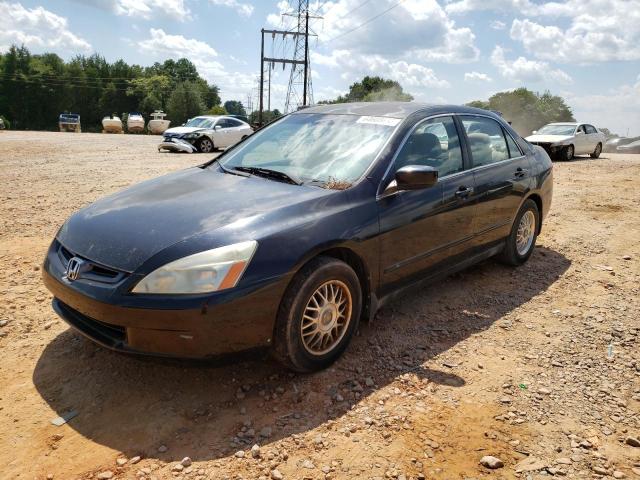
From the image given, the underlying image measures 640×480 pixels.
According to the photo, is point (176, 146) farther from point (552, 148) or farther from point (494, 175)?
point (494, 175)

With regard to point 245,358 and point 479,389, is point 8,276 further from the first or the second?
point 479,389

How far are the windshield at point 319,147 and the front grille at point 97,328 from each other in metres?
1.52

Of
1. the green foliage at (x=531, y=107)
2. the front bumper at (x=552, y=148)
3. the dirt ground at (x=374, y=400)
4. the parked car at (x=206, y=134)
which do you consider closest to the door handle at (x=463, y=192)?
the dirt ground at (x=374, y=400)

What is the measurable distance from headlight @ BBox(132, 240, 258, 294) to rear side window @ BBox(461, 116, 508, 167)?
8.40 ft

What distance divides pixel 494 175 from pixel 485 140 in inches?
13.7

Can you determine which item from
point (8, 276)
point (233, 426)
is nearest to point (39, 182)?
point (8, 276)

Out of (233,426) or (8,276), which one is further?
(8,276)

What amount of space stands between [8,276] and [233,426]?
3.01 meters

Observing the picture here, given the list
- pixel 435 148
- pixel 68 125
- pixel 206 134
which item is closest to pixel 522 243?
pixel 435 148

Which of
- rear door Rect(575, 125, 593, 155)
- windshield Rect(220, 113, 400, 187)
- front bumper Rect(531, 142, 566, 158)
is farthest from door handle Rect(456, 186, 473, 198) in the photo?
rear door Rect(575, 125, 593, 155)

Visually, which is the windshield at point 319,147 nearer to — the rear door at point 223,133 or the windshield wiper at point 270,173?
the windshield wiper at point 270,173

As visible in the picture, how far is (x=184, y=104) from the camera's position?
8369 cm

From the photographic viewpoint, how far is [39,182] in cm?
947

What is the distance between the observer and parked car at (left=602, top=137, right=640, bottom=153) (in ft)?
90.2
